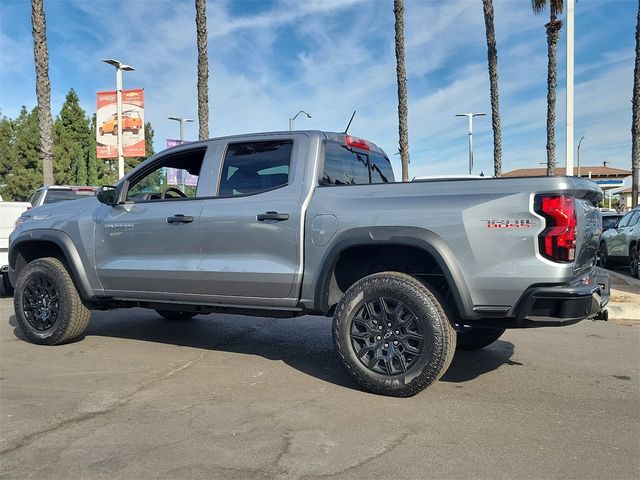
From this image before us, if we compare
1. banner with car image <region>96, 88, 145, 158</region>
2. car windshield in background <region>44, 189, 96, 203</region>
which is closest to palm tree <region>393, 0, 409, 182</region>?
banner with car image <region>96, 88, 145, 158</region>

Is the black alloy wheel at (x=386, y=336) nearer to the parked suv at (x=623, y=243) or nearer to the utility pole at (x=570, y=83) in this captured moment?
the utility pole at (x=570, y=83)

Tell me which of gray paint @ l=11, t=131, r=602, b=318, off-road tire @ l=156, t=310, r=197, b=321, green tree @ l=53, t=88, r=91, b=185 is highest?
green tree @ l=53, t=88, r=91, b=185

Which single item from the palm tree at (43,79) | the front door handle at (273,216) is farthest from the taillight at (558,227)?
the palm tree at (43,79)

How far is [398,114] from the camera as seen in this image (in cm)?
1823

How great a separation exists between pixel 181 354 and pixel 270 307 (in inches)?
54.6

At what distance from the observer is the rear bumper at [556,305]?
11.8 feet

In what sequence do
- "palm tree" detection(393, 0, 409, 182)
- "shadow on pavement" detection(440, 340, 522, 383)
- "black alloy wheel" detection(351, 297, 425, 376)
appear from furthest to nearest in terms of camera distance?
"palm tree" detection(393, 0, 409, 182) → "shadow on pavement" detection(440, 340, 522, 383) → "black alloy wheel" detection(351, 297, 425, 376)

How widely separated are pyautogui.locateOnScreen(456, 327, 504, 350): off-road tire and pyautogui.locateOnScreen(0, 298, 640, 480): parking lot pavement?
0.42ft

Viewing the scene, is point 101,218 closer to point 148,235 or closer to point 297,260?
point 148,235

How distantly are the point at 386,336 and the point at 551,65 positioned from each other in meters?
18.5

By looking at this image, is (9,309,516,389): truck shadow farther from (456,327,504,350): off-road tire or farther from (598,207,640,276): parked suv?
(598,207,640,276): parked suv

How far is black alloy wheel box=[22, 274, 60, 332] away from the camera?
5.75 m

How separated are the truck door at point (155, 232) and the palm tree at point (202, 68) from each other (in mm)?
11968

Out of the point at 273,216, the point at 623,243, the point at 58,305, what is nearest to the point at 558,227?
the point at 273,216
